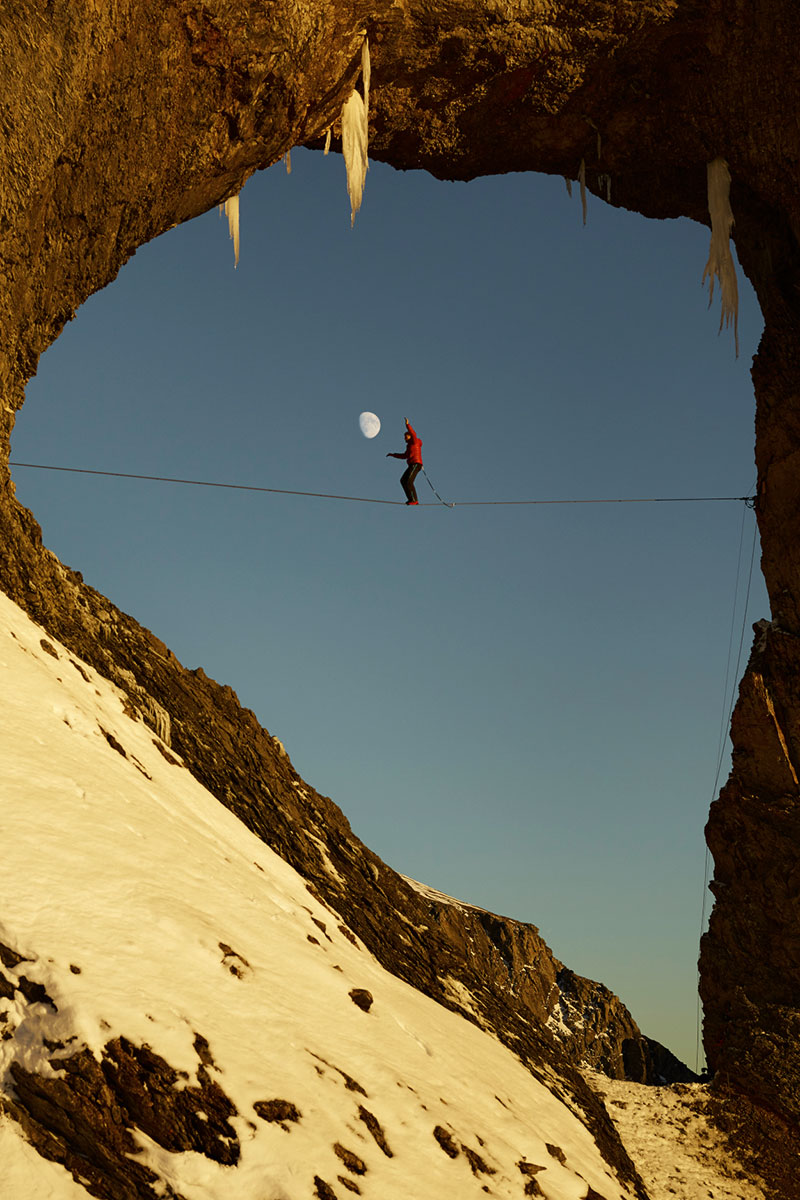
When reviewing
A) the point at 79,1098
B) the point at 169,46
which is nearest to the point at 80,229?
the point at 169,46

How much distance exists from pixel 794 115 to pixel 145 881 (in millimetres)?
16873

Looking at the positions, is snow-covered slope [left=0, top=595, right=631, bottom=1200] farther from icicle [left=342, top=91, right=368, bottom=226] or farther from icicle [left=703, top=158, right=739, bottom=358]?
icicle [left=703, top=158, right=739, bottom=358]

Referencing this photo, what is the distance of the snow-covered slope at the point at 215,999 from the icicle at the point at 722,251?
13.3 m

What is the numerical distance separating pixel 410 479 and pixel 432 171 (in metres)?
6.00

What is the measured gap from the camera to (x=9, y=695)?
8.48 meters

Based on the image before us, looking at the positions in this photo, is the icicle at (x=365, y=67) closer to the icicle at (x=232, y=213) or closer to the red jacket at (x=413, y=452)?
the icicle at (x=232, y=213)

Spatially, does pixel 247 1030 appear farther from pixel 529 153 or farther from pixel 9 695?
pixel 529 153

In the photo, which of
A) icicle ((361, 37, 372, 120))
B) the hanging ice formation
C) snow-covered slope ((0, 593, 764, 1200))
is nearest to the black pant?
the hanging ice formation

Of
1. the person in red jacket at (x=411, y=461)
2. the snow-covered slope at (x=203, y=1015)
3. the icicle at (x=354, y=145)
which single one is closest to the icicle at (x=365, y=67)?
the icicle at (x=354, y=145)

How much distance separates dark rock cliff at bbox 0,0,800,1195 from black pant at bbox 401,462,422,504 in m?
5.54

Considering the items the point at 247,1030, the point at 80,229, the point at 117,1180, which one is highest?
the point at 80,229

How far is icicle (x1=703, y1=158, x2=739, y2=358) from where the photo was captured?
17.8 meters

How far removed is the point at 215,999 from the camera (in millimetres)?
6426

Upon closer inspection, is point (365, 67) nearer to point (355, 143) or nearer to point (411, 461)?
point (355, 143)
